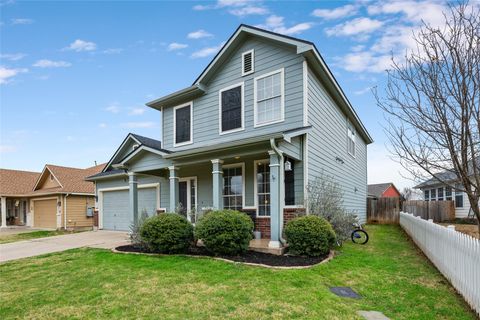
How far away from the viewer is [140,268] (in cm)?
675

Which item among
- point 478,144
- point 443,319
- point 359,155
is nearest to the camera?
point 443,319

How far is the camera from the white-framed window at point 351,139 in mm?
15156

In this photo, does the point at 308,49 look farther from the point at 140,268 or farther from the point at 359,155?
the point at 359,155

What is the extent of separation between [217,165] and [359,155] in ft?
39.2

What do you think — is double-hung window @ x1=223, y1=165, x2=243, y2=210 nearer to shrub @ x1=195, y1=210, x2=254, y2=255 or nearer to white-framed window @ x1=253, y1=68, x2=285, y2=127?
white-framed window @ x1=253, y1=68, x2=285, y2=127

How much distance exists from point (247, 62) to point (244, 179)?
428cm

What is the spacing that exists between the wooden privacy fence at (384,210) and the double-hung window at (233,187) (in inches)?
484

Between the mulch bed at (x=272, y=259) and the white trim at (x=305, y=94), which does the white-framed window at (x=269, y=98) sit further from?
the mulch bed at (x=272, y=259)

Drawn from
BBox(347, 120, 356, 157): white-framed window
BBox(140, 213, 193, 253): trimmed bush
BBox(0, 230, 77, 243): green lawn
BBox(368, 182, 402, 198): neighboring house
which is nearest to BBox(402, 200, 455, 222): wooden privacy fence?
BBox(347, 120, 356, 157): white-framed window

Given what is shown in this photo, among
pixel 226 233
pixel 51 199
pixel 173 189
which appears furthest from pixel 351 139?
pixel 51 199

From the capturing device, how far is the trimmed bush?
8.15 meters

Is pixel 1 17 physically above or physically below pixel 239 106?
above

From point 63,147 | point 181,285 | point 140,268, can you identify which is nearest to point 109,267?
point 140,268

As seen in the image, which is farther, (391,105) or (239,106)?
(239,106)
